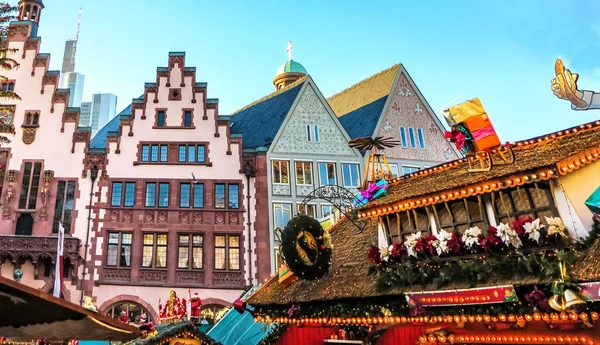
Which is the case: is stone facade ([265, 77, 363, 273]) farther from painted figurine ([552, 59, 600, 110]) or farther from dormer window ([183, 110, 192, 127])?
painted figurine ([552, 59, 600, 110])

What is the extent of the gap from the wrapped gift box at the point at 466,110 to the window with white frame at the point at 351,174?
1906 centimetres

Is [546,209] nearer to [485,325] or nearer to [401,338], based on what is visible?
[485,325]

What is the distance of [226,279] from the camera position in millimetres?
26797

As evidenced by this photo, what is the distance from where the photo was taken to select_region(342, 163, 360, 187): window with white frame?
3066 cm

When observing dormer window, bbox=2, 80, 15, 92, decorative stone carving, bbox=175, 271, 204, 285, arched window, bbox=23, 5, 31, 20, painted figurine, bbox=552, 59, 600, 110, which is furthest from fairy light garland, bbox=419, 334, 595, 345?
arched window, bbox=23, 5, 31, 20

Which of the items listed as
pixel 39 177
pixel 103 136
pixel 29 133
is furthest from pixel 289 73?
pixel 39 177

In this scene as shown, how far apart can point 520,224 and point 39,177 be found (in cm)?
2749

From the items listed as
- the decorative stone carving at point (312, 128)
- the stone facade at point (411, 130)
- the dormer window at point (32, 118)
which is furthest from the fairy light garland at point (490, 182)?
the dormer window at point (32, 118)

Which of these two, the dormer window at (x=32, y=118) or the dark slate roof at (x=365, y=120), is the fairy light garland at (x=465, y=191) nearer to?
the dark slate roof at (x=365, y=120)

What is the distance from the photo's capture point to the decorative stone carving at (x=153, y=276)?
1036 inches

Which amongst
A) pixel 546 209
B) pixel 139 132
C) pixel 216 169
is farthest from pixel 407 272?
pixel 139 132

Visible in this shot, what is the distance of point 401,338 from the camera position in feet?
42.0

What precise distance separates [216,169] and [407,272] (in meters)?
19.6

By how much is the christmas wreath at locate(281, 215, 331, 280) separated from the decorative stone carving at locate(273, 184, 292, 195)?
14743 millimetres
